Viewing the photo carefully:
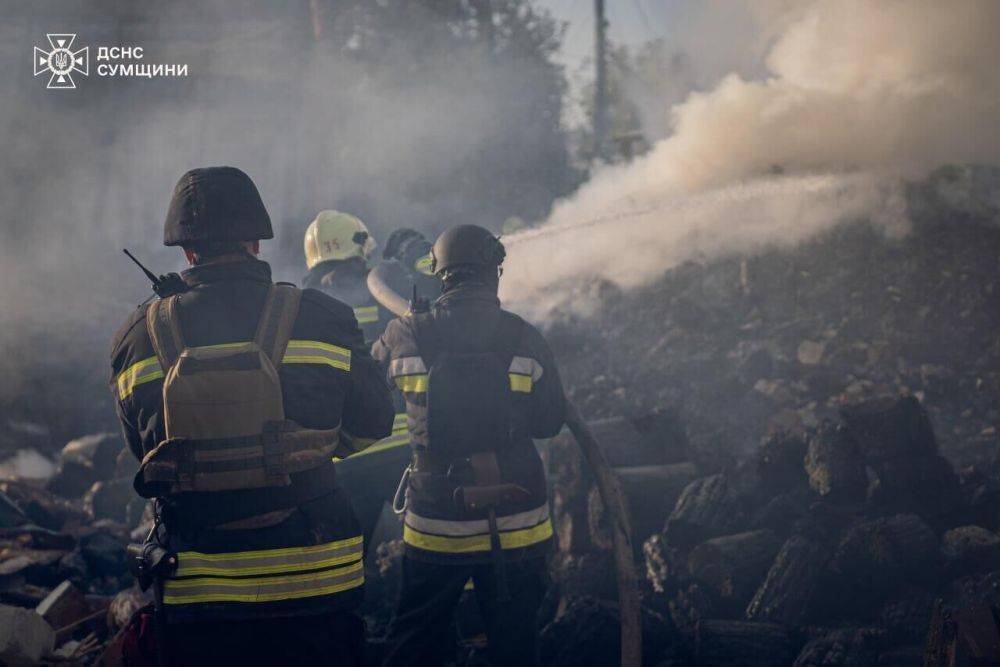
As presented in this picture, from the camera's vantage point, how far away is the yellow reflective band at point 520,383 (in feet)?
11.5

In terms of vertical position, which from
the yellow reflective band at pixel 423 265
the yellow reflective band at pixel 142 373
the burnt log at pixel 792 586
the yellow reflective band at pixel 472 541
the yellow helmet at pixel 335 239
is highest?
the yellow helmet at pixel 335 239

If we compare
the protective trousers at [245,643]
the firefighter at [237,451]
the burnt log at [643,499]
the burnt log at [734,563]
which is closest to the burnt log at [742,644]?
the burnt log at [734,563]

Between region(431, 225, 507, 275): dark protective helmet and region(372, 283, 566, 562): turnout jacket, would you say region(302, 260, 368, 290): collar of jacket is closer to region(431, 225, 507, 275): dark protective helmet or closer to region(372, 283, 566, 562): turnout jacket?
region(431, 225, 507, 275): dark protective helmet

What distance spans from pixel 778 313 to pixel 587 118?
58.6 ft

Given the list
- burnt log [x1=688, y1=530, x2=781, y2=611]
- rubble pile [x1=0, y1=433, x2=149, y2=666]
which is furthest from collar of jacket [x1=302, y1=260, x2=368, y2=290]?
burnt log [x1=688, y1=530, x2=781, y2=611]

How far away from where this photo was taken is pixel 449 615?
11.3ft

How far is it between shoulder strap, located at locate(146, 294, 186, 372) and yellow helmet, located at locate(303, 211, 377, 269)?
3.46m

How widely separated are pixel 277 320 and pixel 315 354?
17cm

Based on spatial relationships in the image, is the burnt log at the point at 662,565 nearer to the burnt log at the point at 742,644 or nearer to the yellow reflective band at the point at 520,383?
the burnt log at the point at 742,644

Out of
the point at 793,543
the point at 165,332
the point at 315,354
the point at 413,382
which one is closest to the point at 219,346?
the point at 165,332

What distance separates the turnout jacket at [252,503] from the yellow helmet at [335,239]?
135 inches

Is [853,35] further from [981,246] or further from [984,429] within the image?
[984,429]

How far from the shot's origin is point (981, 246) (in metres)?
7.58

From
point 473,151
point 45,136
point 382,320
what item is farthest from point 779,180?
point 45,136
